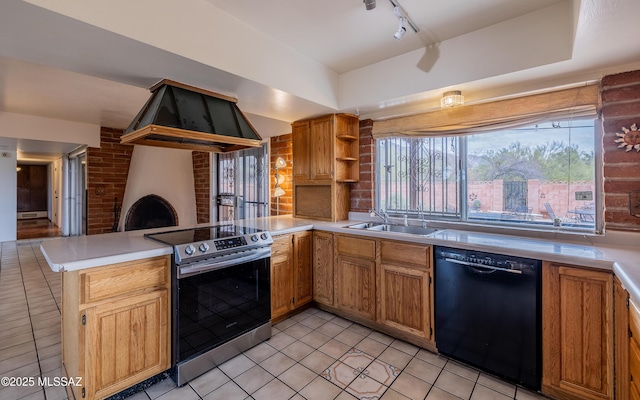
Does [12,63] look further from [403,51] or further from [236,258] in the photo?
[403,51]

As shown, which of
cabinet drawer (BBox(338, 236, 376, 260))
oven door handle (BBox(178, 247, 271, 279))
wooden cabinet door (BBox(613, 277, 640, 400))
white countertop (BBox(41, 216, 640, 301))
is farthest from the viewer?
cabinet drawer (BBox(338, 236, 376, 260))

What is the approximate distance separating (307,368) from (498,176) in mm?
2258

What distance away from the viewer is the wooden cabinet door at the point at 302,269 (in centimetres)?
286

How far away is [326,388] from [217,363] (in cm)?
82

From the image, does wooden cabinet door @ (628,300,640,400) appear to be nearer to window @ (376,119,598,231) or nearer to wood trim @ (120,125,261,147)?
window @ (376,119,598,231)

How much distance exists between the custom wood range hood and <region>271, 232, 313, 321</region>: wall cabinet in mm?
1003

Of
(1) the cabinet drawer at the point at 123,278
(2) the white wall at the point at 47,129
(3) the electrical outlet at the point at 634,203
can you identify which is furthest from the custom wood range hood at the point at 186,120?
(2) the white wall at the point at 47,129

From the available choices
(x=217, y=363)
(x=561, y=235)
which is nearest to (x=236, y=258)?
(x=217, y=363)

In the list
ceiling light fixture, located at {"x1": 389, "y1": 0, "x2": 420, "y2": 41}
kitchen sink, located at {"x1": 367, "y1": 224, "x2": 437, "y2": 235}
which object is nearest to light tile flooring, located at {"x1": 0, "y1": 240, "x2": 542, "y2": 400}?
kitchen sink, located at {"x1": 367, "y1": 224, "x2": 437, "y2": 235}

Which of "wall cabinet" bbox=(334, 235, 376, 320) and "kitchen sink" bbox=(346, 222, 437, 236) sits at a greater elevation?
"kitchen sink" bbox=(346, 222, 437, 236)

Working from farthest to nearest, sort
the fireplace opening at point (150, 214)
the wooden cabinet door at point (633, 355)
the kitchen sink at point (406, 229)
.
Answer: the fireplace opening at point (150, 214) < the kitchen sink at point (406, 229) < the wooden cabinet door at point (633, 355)

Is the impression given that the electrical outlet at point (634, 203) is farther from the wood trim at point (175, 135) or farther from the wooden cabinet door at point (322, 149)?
the wood trim at point (175, 135)

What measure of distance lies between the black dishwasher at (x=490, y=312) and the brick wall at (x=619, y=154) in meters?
0.80

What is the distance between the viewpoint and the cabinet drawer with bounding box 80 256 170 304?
1.59 meters
